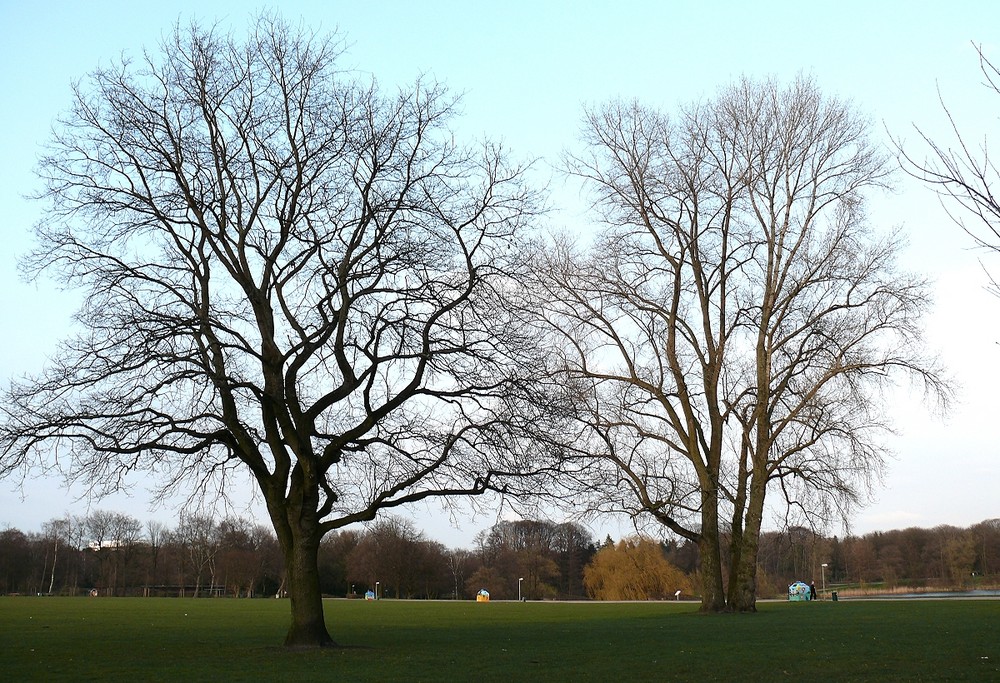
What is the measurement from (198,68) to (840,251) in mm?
21365

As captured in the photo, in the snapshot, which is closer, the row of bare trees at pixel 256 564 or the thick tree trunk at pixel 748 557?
the thick tree trunk at pixel 748 557

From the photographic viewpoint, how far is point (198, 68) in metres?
19.2

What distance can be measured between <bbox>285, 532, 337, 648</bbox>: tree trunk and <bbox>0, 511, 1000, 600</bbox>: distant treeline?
68619 millimetres

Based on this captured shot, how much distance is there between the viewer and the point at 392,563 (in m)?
97.8

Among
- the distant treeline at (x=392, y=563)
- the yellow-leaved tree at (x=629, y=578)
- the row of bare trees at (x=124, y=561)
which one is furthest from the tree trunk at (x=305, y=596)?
the row of bare trees at (x=124, y=561)

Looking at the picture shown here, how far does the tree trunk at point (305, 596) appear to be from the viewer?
60.8 ft

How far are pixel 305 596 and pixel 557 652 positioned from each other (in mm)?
5348

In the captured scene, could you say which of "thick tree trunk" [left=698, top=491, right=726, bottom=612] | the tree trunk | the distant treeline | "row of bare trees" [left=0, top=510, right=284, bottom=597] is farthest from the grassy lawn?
"row of bare trees" [left=0, top=510, right=284, bottom=597]

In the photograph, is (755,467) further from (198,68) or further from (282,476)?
(198,68)

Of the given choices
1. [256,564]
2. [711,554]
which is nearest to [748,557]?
[711,554]

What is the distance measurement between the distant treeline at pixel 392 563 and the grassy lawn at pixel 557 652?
61.7m

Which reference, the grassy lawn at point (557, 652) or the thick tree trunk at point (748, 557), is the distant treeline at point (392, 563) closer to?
the thick tree trunk at point (748, 557)

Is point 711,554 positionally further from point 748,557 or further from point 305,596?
point 305,596

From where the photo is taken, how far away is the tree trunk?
1855 centimetres
